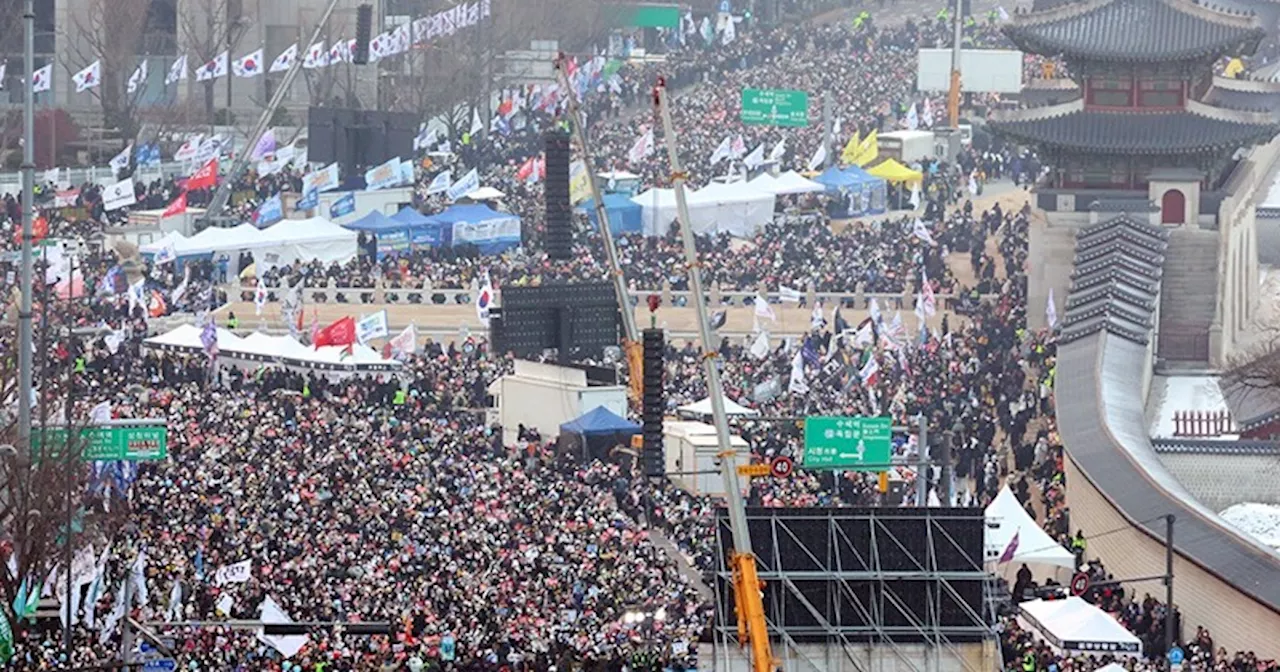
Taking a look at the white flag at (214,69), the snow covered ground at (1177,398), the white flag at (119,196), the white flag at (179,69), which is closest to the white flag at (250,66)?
the white flag at (214,69)

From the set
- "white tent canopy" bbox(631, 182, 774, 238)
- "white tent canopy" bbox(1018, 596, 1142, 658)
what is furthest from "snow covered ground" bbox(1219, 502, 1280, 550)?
"white tent canopy" bbox(631, 182, 774, 238)

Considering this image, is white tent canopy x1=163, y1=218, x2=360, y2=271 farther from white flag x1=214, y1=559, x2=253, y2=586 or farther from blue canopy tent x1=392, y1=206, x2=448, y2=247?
white flag x1=214, y1=559, x2=253, y2=586

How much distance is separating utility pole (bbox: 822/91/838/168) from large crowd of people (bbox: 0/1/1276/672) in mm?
7435

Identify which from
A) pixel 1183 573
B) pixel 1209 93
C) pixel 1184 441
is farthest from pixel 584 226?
pixel 1183 573

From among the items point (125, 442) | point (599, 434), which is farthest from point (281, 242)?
point (125, 442)

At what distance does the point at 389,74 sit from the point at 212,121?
6538mm

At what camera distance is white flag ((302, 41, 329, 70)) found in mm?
122762

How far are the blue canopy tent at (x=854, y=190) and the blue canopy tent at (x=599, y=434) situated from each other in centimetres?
4031

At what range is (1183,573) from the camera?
68.4 metres

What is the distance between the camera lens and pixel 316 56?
420 ft

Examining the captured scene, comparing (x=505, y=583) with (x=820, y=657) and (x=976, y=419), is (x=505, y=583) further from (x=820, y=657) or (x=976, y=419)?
(x=976, y=419)

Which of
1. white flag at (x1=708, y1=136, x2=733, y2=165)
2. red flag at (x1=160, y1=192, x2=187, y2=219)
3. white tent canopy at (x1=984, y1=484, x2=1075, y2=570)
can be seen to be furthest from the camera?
white flag at (x1=708, y1=136, x2=733, y2=165)

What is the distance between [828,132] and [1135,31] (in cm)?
2516

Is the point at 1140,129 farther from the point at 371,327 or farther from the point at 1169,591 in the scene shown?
the point at 1169,591
